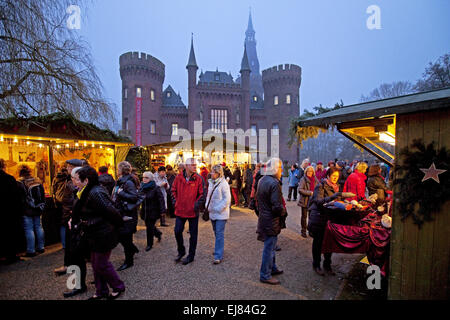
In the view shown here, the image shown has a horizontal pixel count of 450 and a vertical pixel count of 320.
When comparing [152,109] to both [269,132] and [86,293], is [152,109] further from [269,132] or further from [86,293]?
[86,293]

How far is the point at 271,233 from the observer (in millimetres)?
3262

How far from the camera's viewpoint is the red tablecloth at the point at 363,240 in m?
3.02

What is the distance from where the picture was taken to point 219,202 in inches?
162

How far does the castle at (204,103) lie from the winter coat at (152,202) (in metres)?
25.5

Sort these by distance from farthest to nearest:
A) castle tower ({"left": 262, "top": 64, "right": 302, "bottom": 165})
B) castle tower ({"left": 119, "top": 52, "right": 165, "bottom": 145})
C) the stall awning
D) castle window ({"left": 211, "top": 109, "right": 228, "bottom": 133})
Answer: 1. castle tower ({"left": 262, "top": 64, "right": 302, "bottom": 165})
2. castle window ({"left": 211, "top": 109, "right": 228, "bottom": 133})
3. castle tower ({"left": 119, "top": 52, "right": 165, "bottom": 145})
4. the stall awning

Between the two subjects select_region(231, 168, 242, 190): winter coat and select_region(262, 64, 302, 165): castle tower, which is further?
select_region(262, 64, 302, 165): castle tower

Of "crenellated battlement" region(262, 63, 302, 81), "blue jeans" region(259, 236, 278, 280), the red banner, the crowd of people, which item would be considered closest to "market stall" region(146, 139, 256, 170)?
the crowd of people

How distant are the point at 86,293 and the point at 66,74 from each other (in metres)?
5.41

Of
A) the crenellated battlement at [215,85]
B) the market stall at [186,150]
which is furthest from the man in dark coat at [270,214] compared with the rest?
the crenellated battlement at [215,85]

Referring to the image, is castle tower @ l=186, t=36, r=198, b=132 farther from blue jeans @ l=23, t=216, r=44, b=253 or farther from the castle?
blue jeans @ l=23, t=216, r=44, b=253

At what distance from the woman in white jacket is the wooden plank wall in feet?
8.49

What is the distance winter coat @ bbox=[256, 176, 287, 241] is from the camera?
3.23 m

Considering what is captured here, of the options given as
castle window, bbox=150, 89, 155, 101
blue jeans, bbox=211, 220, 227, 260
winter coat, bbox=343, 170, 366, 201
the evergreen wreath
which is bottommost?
blue jeans, bbox=211, 220, 227, 260

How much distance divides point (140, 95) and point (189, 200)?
29.7m
